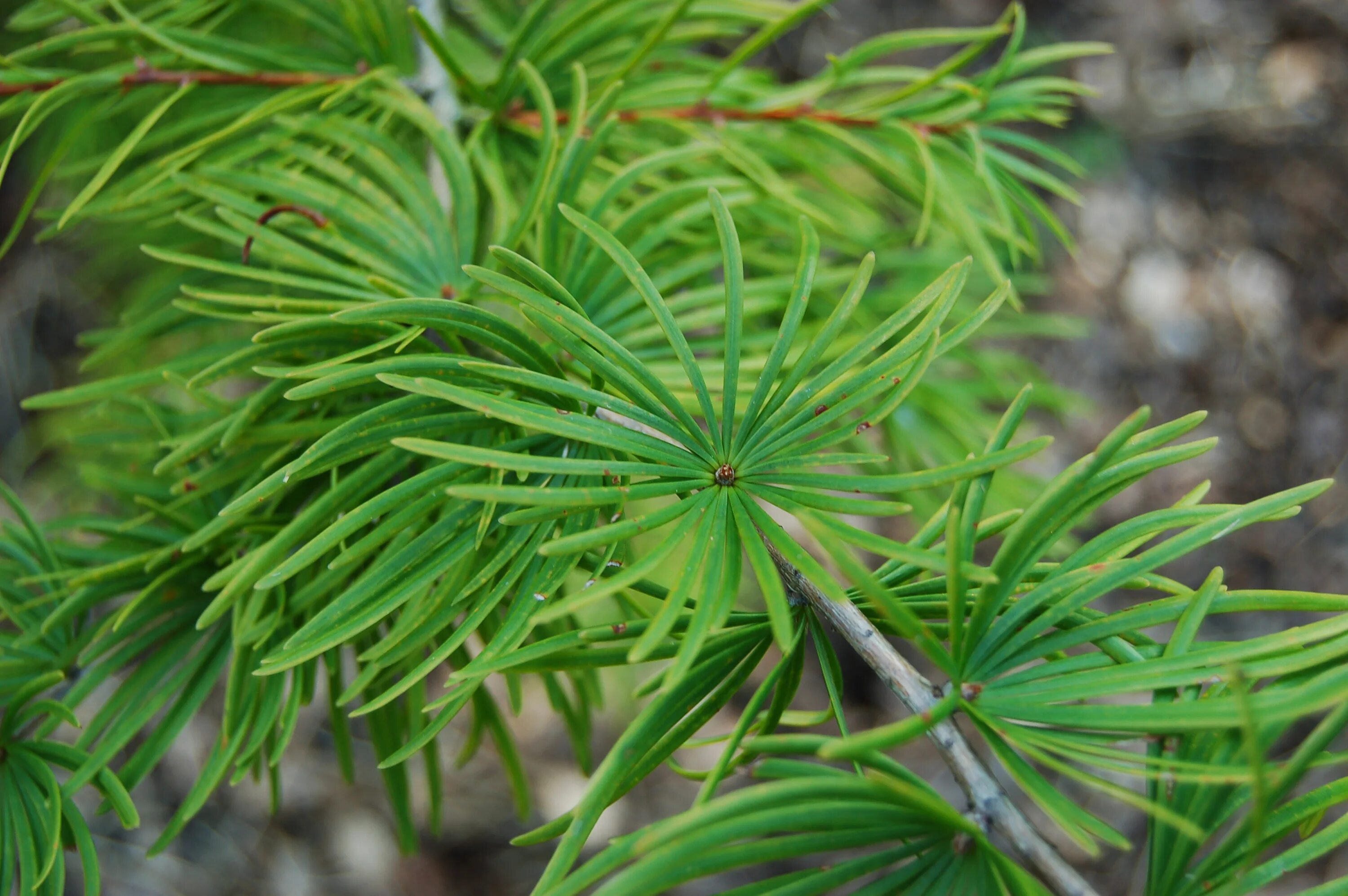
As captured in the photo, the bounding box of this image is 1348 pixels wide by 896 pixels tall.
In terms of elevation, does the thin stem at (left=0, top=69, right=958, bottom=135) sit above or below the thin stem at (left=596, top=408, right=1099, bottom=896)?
above

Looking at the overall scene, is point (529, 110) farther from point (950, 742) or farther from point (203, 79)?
point (950, 742)

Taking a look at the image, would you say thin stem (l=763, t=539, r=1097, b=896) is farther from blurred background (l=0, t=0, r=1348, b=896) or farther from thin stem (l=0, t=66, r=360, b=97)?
blurred background (l=0, t=0, r=1348, b=896)

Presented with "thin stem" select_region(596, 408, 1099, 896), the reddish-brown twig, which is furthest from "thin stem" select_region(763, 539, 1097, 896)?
the reddish-brown twig

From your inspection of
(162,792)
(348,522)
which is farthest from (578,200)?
(162,792)

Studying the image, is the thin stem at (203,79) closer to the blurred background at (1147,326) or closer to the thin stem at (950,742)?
the thin stem at (950,742)

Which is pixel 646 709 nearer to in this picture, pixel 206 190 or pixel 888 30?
pixel 206 190

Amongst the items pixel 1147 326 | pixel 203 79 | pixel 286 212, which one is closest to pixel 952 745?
pixel 286 212
